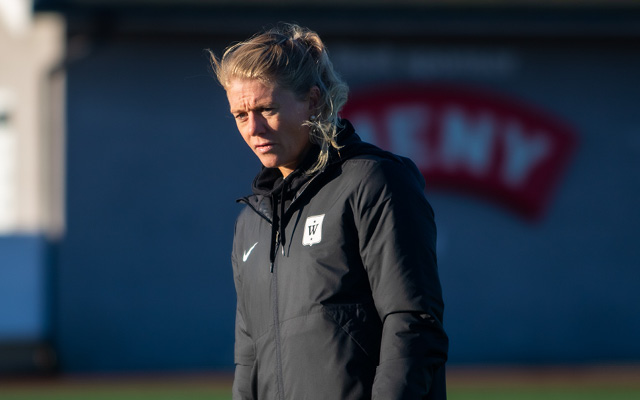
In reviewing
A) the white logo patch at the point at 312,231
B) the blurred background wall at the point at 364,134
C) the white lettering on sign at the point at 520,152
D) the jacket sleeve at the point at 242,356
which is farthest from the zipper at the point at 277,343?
the white lettering on sign at the point at 520,152

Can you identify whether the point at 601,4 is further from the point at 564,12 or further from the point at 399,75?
the point at 399,75

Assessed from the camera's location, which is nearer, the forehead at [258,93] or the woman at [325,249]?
the woman at [325,249]

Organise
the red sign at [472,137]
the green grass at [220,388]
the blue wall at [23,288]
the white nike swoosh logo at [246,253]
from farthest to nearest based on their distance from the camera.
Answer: the red sign at [472,137] → the blue wall at [23,288] → the green grass at [220,388] → the white nike swoosh logo at [246,253]

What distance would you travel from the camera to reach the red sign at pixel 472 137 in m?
11.3

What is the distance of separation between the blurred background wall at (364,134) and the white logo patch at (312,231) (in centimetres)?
820

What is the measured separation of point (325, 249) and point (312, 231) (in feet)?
0.25

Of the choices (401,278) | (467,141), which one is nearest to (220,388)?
(467,141)

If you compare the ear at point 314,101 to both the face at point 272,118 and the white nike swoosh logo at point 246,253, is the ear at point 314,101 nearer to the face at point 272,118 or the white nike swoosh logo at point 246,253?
the face at point 272,118

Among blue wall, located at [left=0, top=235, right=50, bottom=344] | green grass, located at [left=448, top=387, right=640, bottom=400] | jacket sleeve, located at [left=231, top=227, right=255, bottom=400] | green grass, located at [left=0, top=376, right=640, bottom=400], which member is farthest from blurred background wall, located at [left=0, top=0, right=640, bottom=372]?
jacket sleeve, located at [left=231, top=227, right=255, bottom=400]

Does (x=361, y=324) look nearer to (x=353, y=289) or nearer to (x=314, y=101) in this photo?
(x=353, y=289)

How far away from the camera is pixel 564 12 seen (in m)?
11.1

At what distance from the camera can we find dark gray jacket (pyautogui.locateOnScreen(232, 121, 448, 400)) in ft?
8.17

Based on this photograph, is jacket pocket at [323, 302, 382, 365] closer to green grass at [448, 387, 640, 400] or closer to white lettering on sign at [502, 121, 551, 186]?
green grass at [448, 387, 640, 400]

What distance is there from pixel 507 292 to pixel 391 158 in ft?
29.8
